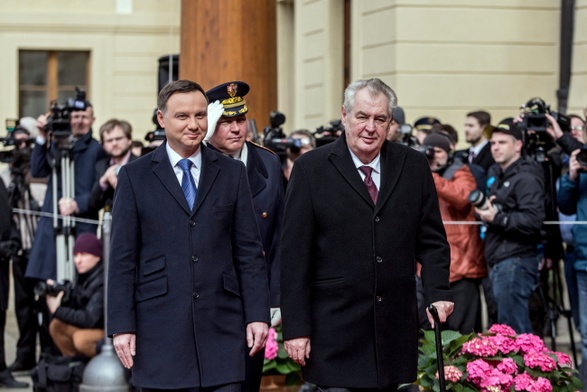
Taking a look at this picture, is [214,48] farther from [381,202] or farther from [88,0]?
[88,0]

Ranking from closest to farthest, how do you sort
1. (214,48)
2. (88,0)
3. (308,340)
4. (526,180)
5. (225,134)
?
1. (308,340)
2. (225,134)
3. (526,180)
4. (214,48)
5. (88,0)

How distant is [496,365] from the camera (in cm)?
743

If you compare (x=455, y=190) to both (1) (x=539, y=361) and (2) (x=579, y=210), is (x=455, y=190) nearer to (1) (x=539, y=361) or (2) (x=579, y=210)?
(2) (x=579, y=210)

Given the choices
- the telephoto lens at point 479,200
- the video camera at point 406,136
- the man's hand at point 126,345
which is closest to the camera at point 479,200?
the telephoto lens at point 479,200

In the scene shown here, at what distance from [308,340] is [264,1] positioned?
540 centimetres

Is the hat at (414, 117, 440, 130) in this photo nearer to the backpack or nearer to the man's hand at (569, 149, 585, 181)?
the man's hand at (569, 149, 585, 181)

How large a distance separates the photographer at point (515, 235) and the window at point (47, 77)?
17023mm

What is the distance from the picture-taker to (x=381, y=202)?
20.6 ft

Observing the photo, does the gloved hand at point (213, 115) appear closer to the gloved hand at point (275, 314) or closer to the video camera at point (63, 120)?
the gloved hand at point (275, 314)

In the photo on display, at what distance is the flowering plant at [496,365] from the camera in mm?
7273

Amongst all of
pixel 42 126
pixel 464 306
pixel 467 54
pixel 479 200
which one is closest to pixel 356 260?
pixel 479 200

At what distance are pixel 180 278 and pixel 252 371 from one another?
1026 millimetres

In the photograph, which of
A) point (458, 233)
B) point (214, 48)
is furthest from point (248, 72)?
point (458, 233)

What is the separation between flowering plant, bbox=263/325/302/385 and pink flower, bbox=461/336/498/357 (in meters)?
2.39
